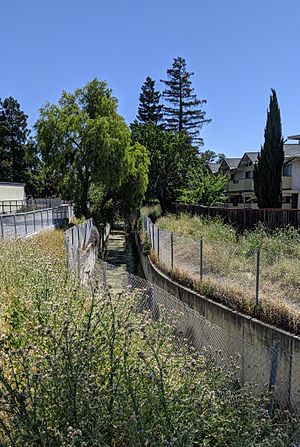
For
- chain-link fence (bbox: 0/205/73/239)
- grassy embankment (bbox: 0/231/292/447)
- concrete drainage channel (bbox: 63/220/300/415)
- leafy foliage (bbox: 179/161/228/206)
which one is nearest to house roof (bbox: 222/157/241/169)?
leafy foliage (bbox: 179/161/228/206)

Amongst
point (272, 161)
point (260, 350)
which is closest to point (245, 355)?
point (260, 350)

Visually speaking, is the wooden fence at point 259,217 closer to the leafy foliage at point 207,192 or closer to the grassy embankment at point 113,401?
the leafy foliage at point 207,192

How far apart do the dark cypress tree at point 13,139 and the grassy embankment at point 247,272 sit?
46.7 m

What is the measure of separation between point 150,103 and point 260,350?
49548mm

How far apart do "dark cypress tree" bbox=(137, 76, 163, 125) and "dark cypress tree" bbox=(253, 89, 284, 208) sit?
1183 inches

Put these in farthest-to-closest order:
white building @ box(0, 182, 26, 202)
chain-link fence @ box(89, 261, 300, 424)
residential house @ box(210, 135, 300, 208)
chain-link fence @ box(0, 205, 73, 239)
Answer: white building @ box(0, 182, 26, 202)
residential house @ box(210, 135, 300, 208)
chain-link fence @ box(0, 205, 73, 239)
chain-link fence @ box(89, 261, 300, 424)

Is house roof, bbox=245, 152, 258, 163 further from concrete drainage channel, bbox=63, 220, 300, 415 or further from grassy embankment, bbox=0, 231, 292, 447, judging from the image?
grassy embankment, bbox=0, 231, 292, 447

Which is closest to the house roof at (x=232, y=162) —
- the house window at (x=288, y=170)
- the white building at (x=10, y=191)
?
the house window at (x=288, y=170)

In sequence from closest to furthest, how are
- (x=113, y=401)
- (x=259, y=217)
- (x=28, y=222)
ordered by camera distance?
1. (x=113, y=401)
2. (x=28, y=222)
3. (x=259, y=217)

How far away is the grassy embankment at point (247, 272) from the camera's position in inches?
287

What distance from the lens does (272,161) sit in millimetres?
23812

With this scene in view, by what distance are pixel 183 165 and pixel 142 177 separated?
11.8 metres

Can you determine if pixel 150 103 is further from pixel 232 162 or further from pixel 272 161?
pixel 272 161

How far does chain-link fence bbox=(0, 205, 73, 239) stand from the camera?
13641 millimetres
